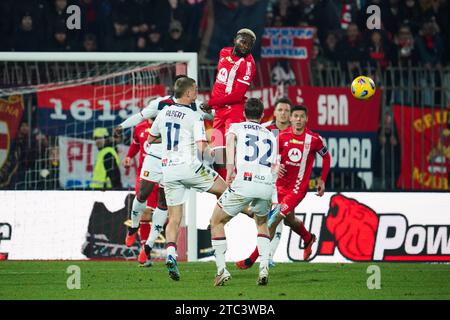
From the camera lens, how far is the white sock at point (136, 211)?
15641mm

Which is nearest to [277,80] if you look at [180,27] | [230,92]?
[180,27]

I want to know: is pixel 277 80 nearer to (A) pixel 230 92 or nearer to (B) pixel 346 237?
(B) pixel 346 237

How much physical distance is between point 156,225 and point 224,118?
1.66m

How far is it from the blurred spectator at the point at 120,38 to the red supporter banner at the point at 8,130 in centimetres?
299

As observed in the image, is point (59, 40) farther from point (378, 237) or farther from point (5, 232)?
point (378, 237)

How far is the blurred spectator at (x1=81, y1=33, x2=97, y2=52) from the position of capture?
20.0m

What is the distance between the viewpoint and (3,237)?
1670 centimetres

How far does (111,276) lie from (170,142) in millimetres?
1784

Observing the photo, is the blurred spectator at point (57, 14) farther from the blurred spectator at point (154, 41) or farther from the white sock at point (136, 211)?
the white sock at point (136, 211)

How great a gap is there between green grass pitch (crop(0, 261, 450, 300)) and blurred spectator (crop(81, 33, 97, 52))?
17.0 feet

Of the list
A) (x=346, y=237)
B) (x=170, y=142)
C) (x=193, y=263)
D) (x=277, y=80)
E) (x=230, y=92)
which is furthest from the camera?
(x=277, y=80)

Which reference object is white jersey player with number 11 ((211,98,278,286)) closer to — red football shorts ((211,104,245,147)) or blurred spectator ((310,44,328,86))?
red football shorts ((211,104,245,147))

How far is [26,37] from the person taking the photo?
19.8m

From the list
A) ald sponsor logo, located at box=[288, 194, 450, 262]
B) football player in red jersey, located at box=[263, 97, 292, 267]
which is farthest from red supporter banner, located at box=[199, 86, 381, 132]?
football player in red jersey, located at box=[263, 97, 292, 267]
